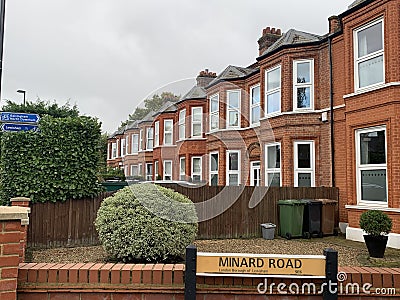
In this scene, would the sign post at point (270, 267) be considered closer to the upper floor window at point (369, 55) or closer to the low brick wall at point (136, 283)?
the low brick wall at point (136, 283)

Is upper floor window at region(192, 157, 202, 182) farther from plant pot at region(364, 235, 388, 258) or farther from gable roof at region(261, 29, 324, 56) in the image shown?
plant pot at region(364, 235, 388, 258)

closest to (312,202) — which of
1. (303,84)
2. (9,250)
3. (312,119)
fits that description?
(312,119)

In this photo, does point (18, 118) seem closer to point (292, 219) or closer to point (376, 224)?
point (376, 224)

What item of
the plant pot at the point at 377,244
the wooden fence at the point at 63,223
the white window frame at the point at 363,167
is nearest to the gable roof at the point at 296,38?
the white window frame at the point at 363,167

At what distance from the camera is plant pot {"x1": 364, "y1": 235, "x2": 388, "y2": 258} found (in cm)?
734

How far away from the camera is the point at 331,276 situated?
316cm

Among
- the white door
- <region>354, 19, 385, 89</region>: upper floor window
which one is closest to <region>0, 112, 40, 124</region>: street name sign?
<region>354, 19, 385, 89</region>: upper floor window

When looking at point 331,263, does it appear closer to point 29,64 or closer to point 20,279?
point 20,279

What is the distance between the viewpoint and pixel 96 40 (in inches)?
466

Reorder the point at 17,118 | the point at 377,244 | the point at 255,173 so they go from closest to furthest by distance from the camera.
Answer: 1. the point at 17,118
2. the point at 377,244
3. the point at 255,173

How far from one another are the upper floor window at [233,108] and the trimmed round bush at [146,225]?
1033cm

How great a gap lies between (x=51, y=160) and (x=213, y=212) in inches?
185

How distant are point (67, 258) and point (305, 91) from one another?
945cm

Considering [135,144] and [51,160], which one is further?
[135,144]
